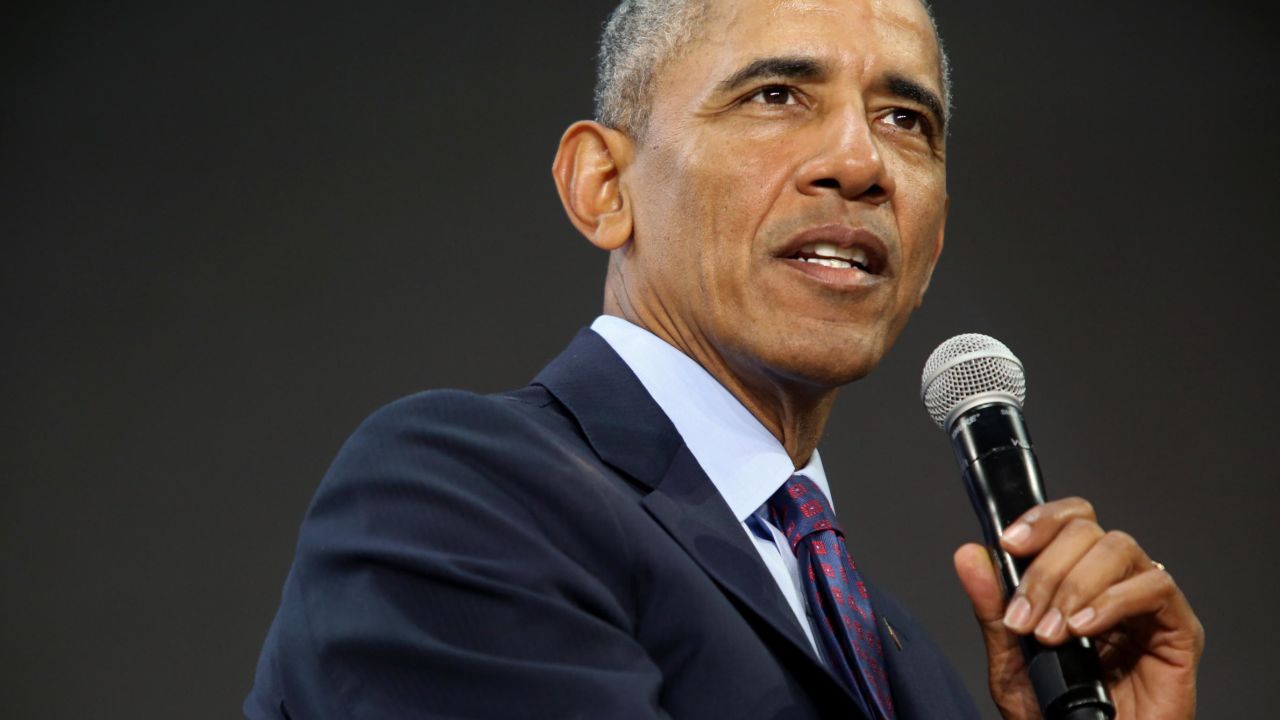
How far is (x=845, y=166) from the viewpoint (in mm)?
1479

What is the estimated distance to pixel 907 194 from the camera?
158cm

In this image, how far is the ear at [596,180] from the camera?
5.53ft

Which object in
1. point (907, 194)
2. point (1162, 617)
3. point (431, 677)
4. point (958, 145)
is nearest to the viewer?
point (431, 677)

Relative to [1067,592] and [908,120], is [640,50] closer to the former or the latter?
[908,120]

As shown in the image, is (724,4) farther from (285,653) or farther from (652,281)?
(285,653)

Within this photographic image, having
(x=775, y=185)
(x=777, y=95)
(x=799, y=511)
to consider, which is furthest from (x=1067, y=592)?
(x=777, y=95)

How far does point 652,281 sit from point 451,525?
1.92ft

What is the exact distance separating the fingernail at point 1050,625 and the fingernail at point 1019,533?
0.21 feet

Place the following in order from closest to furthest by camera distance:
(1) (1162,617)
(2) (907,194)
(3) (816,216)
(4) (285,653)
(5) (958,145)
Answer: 1. (4) (285,653)
2. (1) (1162,617)
3. (3) (816,216)
4. (2) (907,194)
5. (5) (958,145)

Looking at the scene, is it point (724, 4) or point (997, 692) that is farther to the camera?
point (724, 4)

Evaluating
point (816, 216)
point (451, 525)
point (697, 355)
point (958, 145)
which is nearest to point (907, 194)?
point (816, 216)

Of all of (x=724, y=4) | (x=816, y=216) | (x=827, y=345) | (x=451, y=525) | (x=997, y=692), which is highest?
(x=724, y=4)

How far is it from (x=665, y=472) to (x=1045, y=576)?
38cm

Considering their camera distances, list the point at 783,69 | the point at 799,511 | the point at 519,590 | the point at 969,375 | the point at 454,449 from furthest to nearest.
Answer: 1. the point at 783,69
2. the point at 799,511
3. the point at 969,375
4. the point at 454,449
5. the point at 519,590
